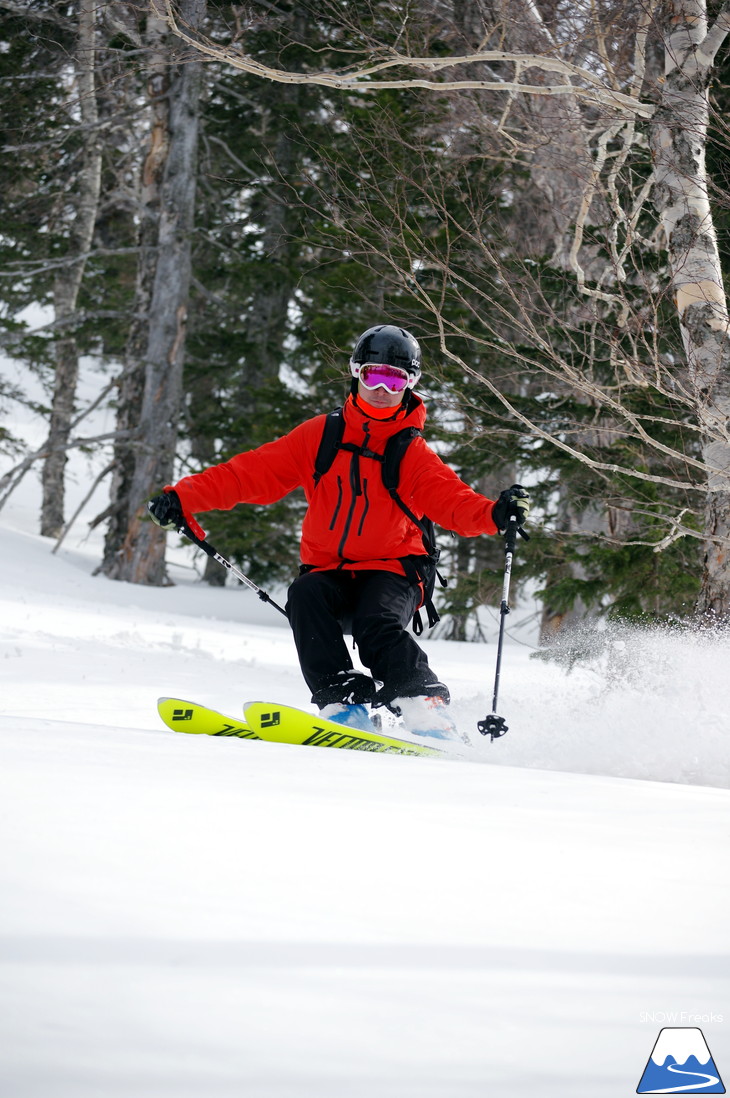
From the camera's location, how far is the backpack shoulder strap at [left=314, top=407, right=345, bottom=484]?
4699mm

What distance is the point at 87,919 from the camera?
1737mm

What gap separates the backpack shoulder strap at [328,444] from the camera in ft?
15.4

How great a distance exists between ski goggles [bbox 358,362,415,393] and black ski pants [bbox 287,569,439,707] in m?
0.88

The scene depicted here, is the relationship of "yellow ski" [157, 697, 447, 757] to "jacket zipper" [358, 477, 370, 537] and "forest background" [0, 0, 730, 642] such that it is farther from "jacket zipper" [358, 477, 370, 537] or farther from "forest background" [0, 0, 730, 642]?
"forest background" [0, 0, 730, 642]

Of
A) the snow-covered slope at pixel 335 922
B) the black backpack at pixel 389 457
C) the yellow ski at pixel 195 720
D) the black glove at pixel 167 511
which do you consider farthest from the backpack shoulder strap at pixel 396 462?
the snow-covered slope at pixel 335 922

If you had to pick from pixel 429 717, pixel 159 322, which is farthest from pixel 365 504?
pixel 159 322

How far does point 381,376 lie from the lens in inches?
184

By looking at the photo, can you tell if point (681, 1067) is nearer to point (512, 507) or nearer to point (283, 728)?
point (283, 728)

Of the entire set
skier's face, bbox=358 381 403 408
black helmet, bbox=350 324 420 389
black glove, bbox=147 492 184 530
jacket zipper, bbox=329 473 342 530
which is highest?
black helmet, bbox=350 324 420 389

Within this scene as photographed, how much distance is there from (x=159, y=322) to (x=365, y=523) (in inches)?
376

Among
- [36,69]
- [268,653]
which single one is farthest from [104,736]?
[36,69]

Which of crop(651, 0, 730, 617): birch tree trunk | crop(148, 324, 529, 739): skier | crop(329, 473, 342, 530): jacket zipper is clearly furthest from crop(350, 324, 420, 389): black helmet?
crop(651, 0, 730, 617): birch tree trunk

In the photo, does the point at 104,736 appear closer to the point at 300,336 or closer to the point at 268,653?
the point at 268,653

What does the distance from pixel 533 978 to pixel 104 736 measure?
172 cm
